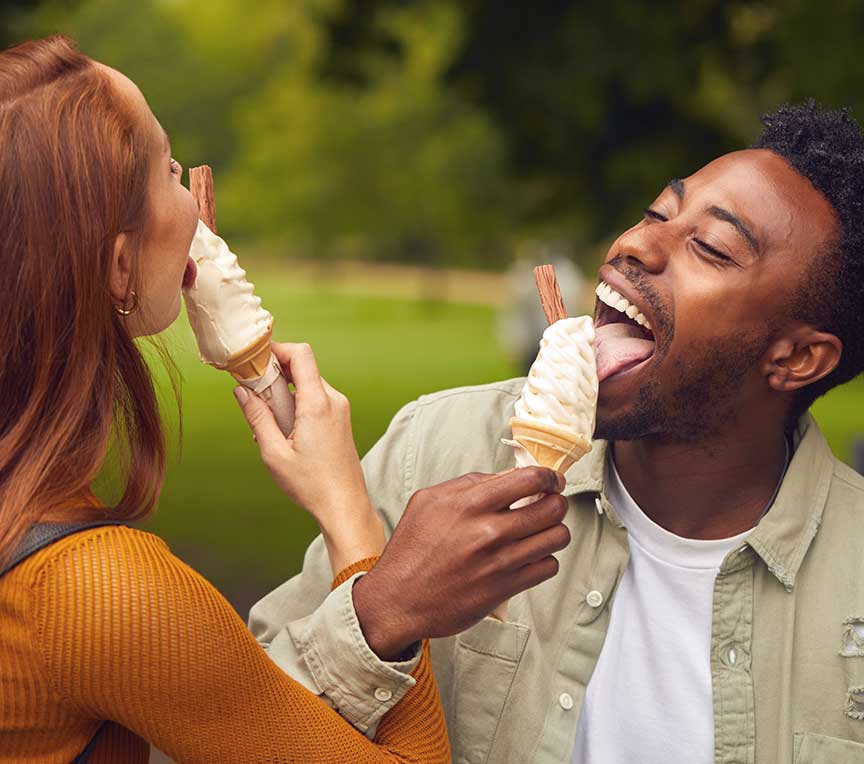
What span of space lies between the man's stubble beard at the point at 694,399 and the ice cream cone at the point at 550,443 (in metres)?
0.41

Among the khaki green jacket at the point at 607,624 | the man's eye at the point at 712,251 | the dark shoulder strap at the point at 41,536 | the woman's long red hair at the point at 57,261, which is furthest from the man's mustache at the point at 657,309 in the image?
the dark shoulder strap at the point at 41,536

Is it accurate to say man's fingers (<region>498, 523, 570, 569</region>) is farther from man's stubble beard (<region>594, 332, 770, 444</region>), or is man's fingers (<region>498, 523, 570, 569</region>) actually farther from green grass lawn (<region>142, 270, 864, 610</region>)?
green grass lawn (<region>142, 270, 864, 610</region>)

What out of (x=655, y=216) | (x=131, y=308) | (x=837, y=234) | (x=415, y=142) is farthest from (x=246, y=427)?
(x=415, y=142)

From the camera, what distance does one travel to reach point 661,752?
2.92 meters

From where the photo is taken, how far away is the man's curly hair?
3047 millimetres

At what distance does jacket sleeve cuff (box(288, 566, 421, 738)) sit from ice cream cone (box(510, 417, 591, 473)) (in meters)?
0.43

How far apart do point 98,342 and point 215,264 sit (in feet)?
1.80

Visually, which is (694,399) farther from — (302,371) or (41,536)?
(41,536)

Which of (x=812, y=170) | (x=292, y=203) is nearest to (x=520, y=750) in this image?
(x=812, y=170)

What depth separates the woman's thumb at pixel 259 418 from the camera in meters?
2.69

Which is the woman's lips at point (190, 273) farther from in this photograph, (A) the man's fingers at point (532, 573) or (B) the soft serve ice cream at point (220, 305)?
(A) the man's fingers at point (532, 573)

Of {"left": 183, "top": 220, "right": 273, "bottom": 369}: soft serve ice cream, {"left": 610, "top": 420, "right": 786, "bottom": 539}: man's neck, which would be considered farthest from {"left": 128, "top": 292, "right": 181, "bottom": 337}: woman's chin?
{"left": 610, "top": 420, "right": 786, "bottom": 539}: man's neck

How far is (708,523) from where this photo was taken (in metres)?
3.12

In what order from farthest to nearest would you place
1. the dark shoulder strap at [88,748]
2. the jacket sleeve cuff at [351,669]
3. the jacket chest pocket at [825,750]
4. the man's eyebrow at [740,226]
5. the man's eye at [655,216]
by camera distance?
the man's eye at [655,216] → the man's eyebrow at [740,226] → the jacket chest pocket at [825,750] → the jacket sleeve cuff at [351,669] → the dark shoulder strap at [88,748]
